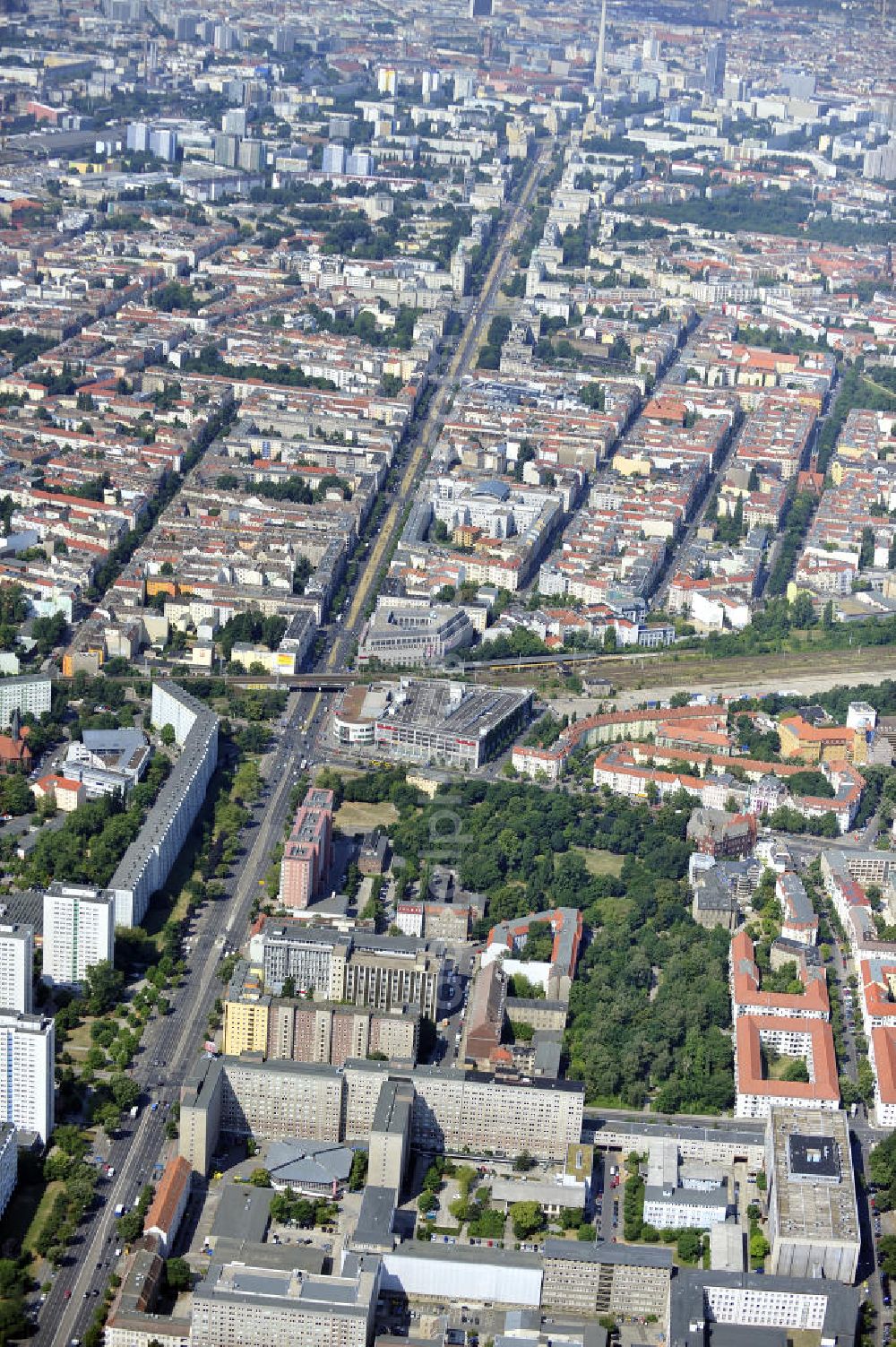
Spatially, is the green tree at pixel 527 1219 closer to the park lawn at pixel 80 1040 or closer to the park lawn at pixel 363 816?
the park lawn at pixel 80 1040

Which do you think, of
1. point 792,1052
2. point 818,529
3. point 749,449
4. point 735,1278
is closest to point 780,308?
point 749,449

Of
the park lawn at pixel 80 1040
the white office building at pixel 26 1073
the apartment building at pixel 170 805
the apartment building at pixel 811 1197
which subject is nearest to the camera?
the apartment building at pixel 811 1197

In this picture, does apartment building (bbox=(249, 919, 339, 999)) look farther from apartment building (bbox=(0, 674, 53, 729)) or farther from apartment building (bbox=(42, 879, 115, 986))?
apartment building (bbox=(0, 674, 53, 729))

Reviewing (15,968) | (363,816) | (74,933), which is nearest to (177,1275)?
(15,968)

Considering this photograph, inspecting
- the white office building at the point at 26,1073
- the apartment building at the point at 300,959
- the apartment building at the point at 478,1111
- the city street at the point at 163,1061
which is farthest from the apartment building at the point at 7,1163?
the apartment building at the point at 300,959

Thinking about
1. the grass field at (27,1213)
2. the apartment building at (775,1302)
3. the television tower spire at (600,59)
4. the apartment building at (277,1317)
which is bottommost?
the television tower spire at (600,59)

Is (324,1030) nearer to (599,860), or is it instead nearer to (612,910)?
(612,910)

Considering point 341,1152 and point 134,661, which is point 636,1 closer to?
point 134,661
